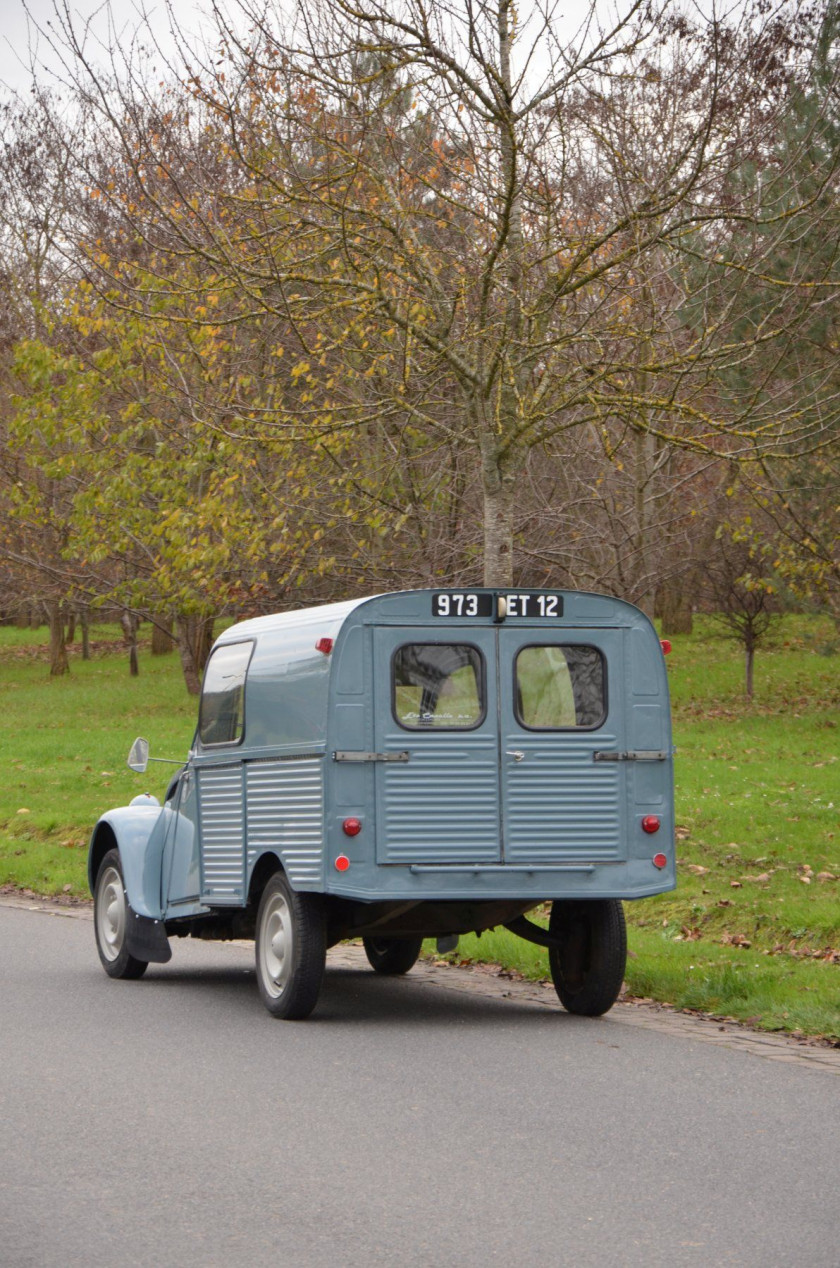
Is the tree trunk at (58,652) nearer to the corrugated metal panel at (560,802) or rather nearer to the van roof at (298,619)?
Answer: the van roof at (298,619)

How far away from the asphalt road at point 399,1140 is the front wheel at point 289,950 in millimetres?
144

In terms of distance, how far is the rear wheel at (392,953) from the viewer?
38.1 ft

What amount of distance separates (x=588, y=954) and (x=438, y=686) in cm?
179

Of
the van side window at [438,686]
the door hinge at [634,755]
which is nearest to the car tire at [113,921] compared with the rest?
the van side window at [438,686]

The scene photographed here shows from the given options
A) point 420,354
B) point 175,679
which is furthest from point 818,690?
point 420,354

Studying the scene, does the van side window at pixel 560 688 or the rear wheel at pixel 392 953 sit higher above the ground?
the van side window at pixel 560 688

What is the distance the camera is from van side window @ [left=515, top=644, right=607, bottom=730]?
9.78 metres

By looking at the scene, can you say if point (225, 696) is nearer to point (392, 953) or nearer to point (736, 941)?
point (392, 953)

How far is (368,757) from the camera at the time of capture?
30.9ft

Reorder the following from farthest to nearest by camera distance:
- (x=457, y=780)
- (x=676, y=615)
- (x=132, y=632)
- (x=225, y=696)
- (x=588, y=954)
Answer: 1. (x=676, y=615)
2. (x=132, y=632)
3. (x=225, y=696)
4. (x=588, y=954)
5. (x=457, y=780)

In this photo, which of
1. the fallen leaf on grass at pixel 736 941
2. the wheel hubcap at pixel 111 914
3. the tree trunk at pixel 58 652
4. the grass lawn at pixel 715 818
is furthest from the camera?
the tree trunk at pixel 58 652

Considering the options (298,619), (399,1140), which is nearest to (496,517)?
(298,619)

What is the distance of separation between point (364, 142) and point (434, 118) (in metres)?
0.84

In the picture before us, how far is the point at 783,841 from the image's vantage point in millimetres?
15750
